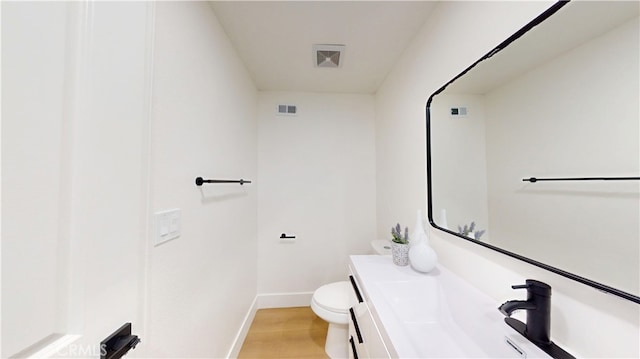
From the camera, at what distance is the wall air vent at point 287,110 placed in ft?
8.00

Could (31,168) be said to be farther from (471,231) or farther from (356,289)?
(471,231)

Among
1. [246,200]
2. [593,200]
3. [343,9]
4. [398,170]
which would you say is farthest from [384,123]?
[593,200]

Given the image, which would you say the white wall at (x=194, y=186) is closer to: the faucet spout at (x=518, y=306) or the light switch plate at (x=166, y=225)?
the light switch plate at (x=166, y=225)

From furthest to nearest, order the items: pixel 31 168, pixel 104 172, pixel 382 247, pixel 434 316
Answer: pixel 382 247, pixel 434 316, pixel 104 172, pixel 31 168

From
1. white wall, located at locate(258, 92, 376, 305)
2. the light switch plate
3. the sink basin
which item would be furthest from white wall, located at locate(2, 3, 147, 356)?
white wall, located at locate(258, 92, 376, 305)

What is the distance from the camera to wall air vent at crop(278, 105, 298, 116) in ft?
8.00

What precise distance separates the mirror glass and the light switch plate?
132cm

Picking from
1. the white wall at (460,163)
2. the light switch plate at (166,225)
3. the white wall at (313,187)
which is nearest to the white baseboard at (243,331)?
the white wall at (313,187)

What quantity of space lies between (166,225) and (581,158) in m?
1.39

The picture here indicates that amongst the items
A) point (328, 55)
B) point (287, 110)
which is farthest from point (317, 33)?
point (287, 110)

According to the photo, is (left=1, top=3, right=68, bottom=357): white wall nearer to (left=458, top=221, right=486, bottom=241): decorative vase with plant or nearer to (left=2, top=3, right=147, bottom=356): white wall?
(left=2, top=3, right=147, bottom=356): white wall

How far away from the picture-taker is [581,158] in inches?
24.5

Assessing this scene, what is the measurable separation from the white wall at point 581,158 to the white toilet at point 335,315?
3.71ft

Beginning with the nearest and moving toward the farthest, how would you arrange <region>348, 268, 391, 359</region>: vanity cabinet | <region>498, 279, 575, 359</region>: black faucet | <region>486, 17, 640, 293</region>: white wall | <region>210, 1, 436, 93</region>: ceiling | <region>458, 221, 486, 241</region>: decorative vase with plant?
<region>486, 17, 640, 293</region>: white wall, <region>498, 279, 575, 359</region>: black faucet, <region>348, 268, 391, 359</region>: vanity cabinet, <region>458, 221, 486, 241</region>: decorative vase with plant, <region>210, 1, 436, 93</region>: ceiling
